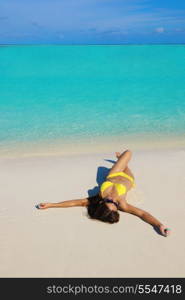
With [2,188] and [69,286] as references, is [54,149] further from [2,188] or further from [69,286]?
[69,286]

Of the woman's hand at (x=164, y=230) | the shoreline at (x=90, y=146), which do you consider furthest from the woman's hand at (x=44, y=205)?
the shoreline at (x=90, y=146)

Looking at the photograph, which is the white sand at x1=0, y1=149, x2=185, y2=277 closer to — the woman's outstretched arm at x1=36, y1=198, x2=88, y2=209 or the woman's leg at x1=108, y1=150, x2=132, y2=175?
the woman's outstretched arm at x1=36, y1=198, x2=88, y2=209

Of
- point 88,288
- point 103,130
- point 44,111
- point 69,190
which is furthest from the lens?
point 44,111

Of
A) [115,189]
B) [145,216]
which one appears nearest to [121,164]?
[115,189]

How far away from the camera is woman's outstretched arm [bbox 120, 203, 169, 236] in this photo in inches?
155

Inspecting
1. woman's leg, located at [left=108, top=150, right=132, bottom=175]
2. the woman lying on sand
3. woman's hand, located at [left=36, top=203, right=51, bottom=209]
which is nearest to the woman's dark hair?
the woman lying on sand

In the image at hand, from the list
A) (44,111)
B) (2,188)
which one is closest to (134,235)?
(2,188)

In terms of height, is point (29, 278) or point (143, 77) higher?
point (29, 278)

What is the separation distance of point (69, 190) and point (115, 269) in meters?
1.80

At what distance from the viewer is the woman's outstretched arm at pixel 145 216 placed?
3936mm

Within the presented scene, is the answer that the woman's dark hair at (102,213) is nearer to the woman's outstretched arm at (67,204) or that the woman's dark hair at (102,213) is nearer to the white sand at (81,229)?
the white sand at (81,229)

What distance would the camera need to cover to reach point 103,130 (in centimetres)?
865

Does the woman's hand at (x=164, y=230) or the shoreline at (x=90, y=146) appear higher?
the woman's hand at (x=164, y=230)

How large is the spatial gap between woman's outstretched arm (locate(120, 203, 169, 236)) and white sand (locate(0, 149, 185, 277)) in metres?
0.06
